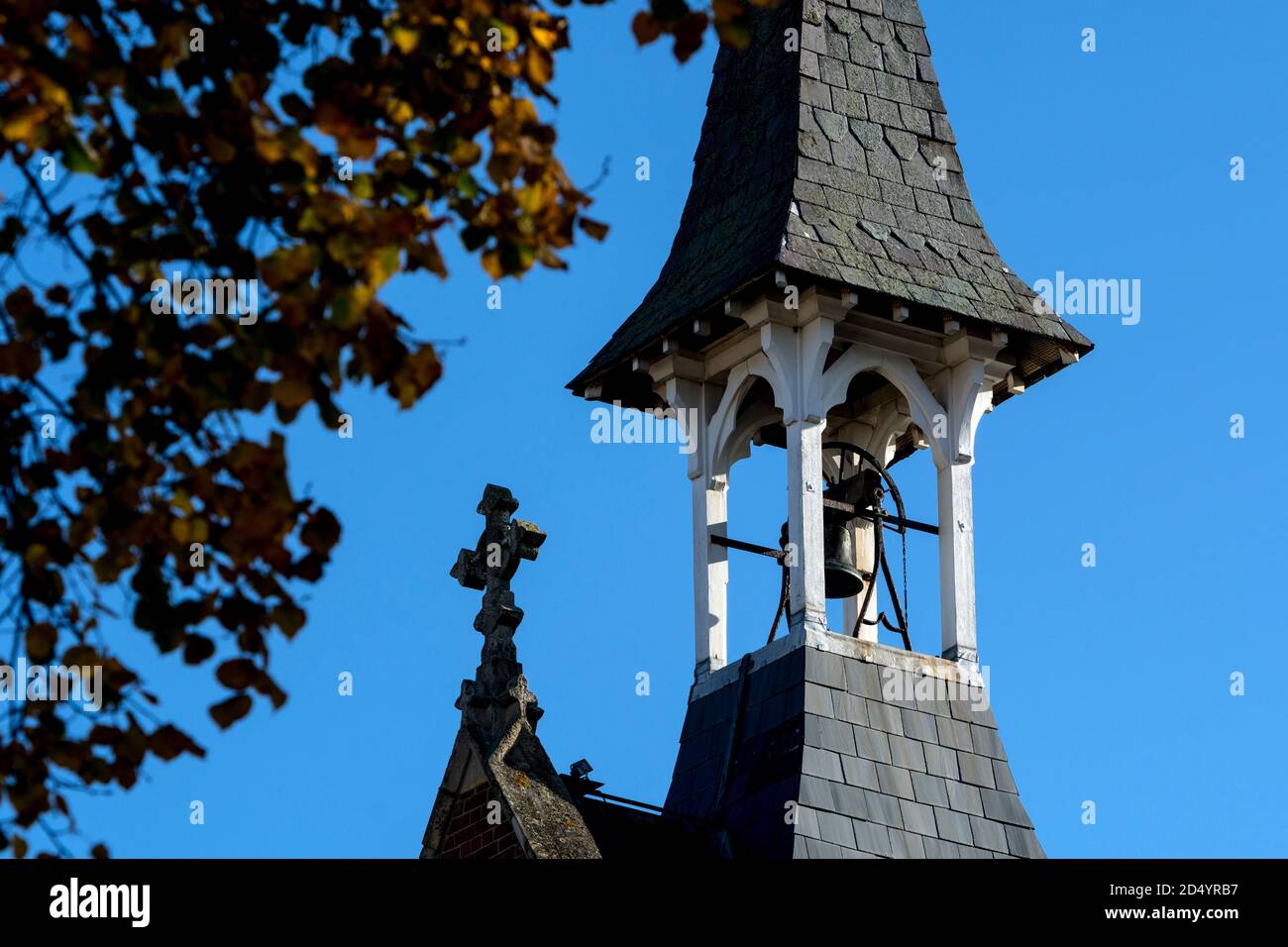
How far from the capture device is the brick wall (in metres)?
19.8

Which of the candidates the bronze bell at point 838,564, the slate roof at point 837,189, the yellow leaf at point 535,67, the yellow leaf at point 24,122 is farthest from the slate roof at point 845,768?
the yellow leaf at point 24,122

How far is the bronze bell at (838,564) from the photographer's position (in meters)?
23.1

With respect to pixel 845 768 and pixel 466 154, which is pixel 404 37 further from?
pixel 845 768

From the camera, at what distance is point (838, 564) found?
23.2 m

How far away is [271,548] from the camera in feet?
32.2

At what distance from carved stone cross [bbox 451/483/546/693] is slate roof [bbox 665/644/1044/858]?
2176 mm

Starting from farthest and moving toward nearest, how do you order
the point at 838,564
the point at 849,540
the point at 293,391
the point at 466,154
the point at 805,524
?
the point at 849,540 < the point at 838,564 < the point at 805,524 < the point at 466,154 < the point at 293,391

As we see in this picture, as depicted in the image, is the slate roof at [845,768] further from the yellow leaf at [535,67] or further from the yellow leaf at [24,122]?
the yellow leaf at [24,122]

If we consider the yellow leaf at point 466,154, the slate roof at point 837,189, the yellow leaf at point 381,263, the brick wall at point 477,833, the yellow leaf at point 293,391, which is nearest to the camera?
the yellow leaf at point 381,263

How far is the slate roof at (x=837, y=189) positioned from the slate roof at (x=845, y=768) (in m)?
3.25

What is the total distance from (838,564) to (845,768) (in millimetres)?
2393

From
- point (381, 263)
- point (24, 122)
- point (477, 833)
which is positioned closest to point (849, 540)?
point (477, 833)

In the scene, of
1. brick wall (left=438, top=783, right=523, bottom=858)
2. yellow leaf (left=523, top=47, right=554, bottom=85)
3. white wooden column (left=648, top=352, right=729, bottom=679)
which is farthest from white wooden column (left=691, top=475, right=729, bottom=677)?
yellow leaf (left=523, top=47, right=554, bottom=85)

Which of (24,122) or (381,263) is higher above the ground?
(24,122)
